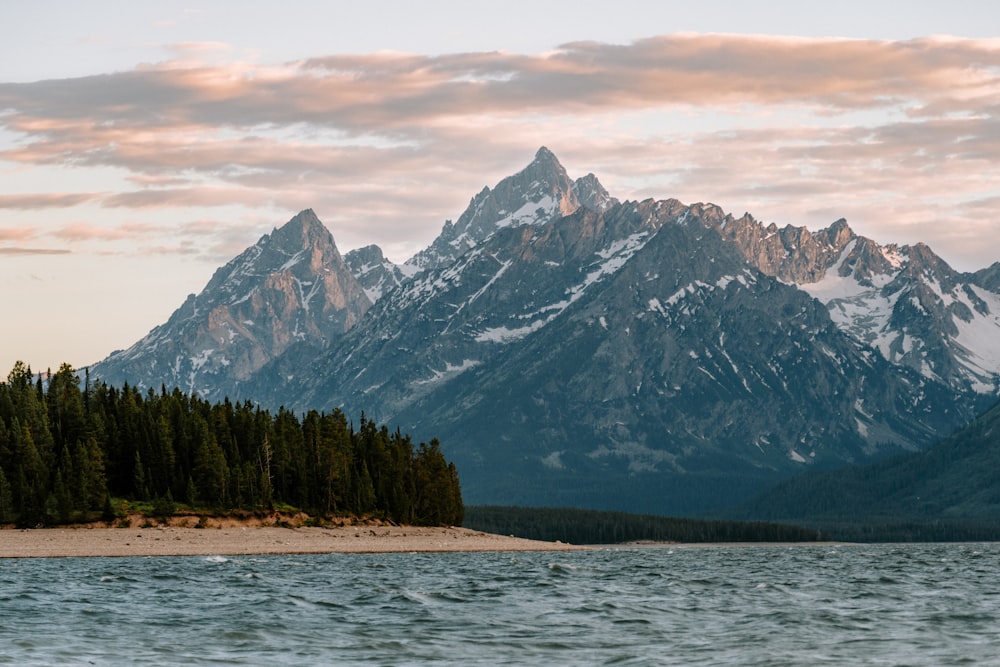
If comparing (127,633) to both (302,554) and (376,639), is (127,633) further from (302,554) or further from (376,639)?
(302,554)

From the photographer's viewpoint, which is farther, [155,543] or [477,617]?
[155,543]

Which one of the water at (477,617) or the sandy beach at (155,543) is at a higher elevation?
the sandy beach at (155,543)

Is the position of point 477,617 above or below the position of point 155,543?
below

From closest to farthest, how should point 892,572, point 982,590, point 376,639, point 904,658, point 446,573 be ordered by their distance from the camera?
point 904,658, point 376,639, point 982,590, point 446,573, point 892,572

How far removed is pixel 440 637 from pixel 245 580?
4436cm

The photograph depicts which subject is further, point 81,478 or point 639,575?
point 81,478

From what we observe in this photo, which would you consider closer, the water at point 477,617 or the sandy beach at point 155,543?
the water at point 477,617

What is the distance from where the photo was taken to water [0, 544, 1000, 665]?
237 feet

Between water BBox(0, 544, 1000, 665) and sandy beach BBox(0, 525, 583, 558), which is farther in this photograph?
sandy beach BBox(0, 525, 583, 558)

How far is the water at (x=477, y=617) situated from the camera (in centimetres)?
7231

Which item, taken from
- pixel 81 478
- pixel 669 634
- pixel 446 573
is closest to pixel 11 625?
pixel 669 634

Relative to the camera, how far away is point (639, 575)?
5650 inches

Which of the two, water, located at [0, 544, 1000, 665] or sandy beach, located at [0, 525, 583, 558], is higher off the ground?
sandy beach, located at [0, 525, 583, 558]

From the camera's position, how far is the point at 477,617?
9094 cm
